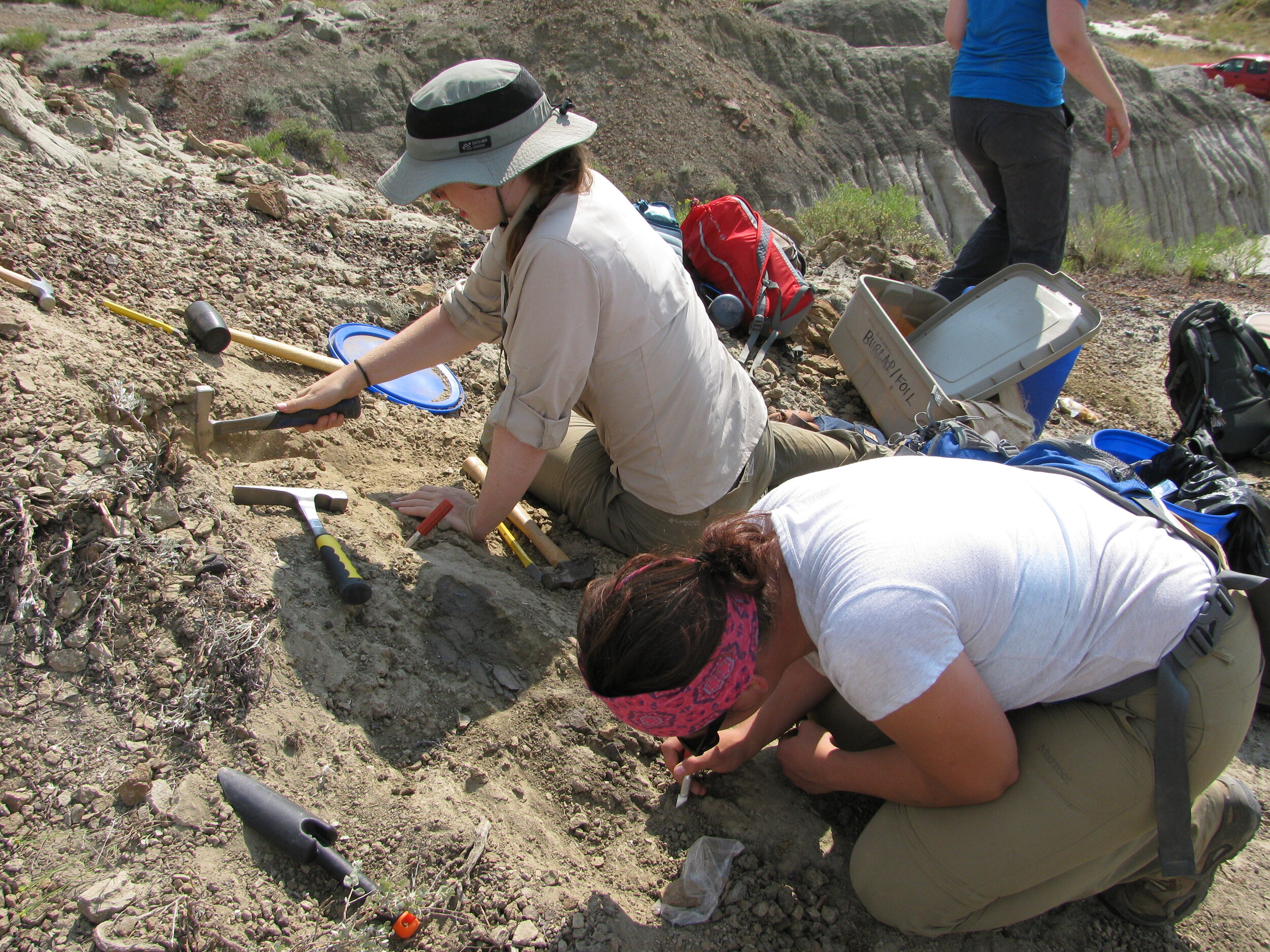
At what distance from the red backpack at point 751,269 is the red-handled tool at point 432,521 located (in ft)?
7.24

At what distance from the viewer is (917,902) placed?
179 cm

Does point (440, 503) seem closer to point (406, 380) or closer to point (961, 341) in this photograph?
point (406, 380)

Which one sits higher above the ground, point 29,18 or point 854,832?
point 854,832

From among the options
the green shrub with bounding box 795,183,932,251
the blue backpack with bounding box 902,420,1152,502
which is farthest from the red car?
the blue backpack with bounding box 902,420,1152,502

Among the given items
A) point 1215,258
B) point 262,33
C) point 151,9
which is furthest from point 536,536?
point 151,9

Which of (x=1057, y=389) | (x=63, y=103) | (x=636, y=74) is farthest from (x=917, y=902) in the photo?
(x=636, y=74)

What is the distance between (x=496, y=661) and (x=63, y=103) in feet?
13.8

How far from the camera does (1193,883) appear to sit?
73.6 inches

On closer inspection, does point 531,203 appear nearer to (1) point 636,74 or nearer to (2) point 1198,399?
(2) point 1198,399

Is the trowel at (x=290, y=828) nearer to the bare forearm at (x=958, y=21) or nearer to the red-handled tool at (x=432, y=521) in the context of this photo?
the red-handled tool at (x=432, y=521)

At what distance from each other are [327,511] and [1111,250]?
8253 mm

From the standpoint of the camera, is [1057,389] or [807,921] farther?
[1057,389]

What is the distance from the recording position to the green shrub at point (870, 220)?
7.18 meters

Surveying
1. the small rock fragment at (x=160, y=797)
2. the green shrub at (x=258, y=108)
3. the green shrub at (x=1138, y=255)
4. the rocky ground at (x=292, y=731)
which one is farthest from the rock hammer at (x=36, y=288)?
the green shrub at (x=258, y=108)
